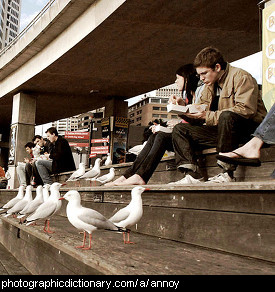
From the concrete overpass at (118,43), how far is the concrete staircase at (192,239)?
552 centimetres

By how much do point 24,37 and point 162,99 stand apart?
95.7 meters

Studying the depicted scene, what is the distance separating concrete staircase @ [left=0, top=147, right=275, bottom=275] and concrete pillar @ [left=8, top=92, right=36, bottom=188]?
13024 mm

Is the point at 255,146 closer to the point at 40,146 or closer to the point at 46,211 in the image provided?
the point at 46,211

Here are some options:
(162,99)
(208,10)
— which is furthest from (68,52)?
(162,99)

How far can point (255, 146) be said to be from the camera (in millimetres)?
2811

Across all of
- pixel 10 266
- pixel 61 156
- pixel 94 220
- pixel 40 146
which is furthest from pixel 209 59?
pixel 40 146

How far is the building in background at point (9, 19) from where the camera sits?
11510 cm

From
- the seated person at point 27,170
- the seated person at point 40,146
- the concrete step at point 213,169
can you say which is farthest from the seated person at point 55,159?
the concrete step at point 213,169

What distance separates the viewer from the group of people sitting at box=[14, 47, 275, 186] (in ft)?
9.52

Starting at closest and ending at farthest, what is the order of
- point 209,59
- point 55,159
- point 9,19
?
point 209,59 → point 55,159 → point 9,19

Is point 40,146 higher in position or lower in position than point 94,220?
higher

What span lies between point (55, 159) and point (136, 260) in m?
7.36

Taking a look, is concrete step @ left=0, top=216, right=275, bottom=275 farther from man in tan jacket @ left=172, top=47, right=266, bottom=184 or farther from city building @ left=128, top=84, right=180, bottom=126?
city building @ left=128, top=84, right=180, bottom=126
